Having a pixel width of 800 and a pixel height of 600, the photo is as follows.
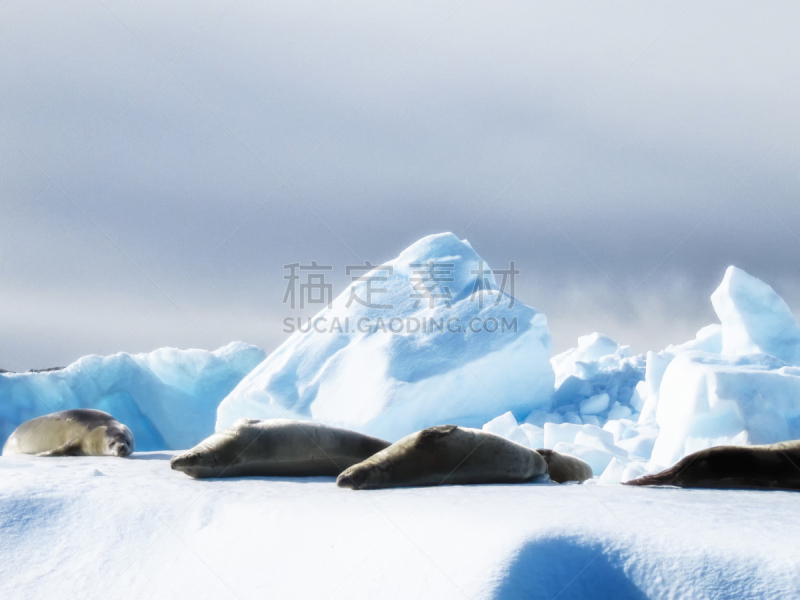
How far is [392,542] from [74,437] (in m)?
3.23

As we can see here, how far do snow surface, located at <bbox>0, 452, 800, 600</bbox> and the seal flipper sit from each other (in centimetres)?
170

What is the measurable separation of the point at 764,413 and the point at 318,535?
5441mm

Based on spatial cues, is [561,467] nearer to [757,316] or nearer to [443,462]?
[443,462]

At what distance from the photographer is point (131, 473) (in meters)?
2.79

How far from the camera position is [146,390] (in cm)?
1183

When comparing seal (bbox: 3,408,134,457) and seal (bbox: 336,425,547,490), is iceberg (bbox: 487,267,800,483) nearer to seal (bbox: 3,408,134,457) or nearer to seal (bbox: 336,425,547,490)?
seal (bbox: 336,425,547,490)

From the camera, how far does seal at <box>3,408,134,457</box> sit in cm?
396

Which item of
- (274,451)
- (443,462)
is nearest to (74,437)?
(274,451)

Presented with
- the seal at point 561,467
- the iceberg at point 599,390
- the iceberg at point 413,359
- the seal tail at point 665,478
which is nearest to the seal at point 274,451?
the seal at point 561,467

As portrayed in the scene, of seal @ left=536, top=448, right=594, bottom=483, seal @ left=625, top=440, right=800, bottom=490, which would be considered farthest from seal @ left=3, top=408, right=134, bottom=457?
seal @ left=625, top=440, right=800, bottom=490

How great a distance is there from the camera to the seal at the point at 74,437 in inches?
156

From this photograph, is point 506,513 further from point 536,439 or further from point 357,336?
point 357,336

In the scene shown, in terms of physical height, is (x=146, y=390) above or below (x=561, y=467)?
below

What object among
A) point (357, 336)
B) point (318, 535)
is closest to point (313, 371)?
point (357, 336)
